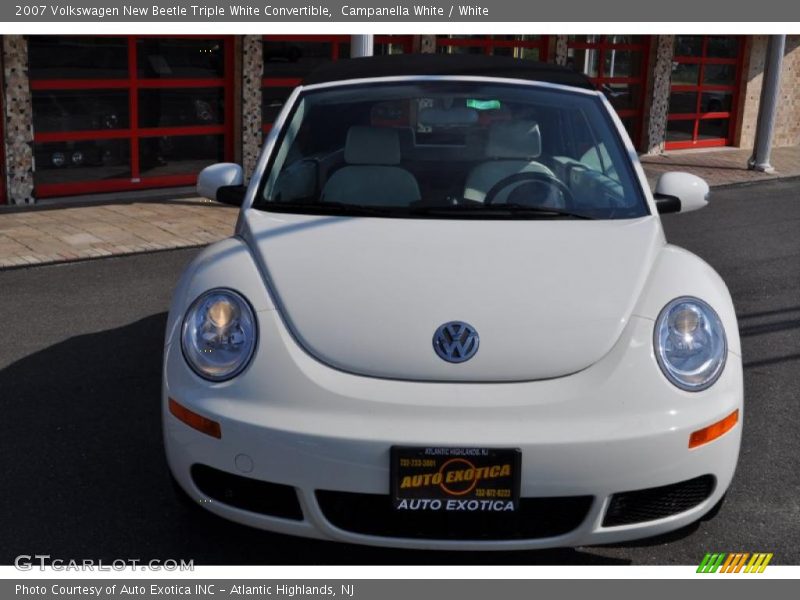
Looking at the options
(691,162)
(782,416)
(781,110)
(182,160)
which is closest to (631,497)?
(782,416)

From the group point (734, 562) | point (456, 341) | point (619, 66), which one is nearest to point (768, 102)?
point (619, 66)

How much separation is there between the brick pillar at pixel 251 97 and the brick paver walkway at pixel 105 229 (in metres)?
1.42

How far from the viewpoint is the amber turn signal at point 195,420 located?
3.02 meters

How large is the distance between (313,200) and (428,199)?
444 mm

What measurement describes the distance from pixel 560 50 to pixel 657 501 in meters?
13.2

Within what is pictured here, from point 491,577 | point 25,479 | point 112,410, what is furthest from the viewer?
point 112,410

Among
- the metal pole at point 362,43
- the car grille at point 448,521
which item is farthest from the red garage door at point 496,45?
the car grille at point 448,521

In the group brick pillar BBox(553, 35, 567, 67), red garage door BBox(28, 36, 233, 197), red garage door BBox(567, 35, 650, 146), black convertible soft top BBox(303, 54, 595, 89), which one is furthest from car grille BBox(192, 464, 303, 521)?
red garage door BBox(567, 35, 650, 146)

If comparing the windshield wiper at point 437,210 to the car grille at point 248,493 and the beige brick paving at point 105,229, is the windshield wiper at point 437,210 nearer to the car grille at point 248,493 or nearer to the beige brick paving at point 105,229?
the car grille at point 248,493

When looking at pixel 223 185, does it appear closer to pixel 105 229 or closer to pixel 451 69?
pixel 451 69

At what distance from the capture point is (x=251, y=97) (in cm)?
1224

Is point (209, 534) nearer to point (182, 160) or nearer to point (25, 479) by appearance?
point (25, 479)

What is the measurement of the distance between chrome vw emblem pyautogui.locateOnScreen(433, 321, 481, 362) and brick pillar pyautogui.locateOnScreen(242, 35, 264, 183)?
9.20m

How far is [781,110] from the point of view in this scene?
1867 centimetres
